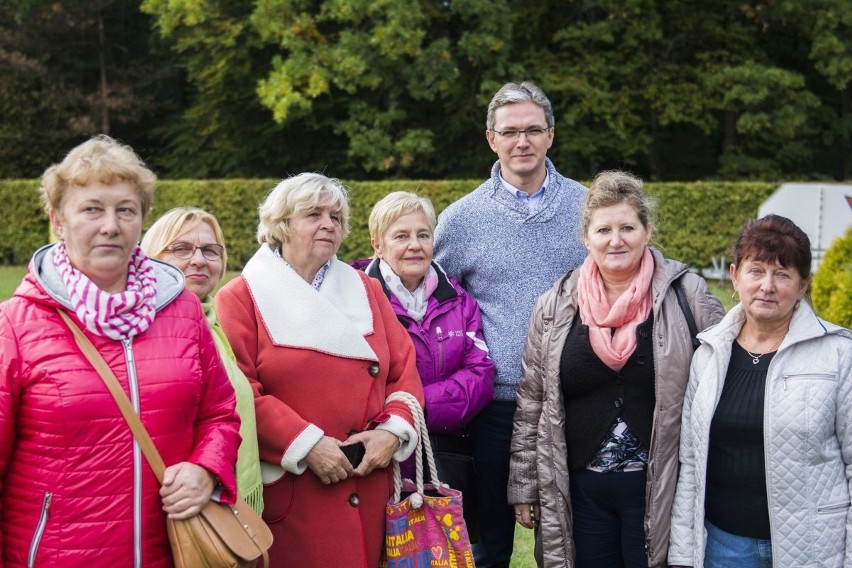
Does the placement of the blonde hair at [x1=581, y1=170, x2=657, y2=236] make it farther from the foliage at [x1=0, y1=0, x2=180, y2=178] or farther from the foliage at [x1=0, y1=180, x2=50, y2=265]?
the foliage at [x1=0, y1=0, x2=180, y2=178]

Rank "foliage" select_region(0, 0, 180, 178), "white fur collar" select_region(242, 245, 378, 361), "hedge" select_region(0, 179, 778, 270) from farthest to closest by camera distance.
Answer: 1. "foliage" select_region(0, 0, 180, 178)
2. "hedge" select_region(0, 179, 778, 270)
3. "white fur collar" select_region(242, 245, 378, 361)

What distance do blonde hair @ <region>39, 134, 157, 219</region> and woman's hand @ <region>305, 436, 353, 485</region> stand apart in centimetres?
108

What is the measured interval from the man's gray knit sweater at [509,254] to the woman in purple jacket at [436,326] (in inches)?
4.2

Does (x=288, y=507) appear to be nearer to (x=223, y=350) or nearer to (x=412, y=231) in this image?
(x=223, y=350)

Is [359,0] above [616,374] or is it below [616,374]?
above

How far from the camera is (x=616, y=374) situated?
327 cm

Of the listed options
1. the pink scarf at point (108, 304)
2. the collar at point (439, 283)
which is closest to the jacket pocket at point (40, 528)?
the pink scarf at point (108, 304)

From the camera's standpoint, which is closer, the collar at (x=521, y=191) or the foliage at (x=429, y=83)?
the collar at (x=521, y=191)

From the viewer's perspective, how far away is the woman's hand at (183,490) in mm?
2430

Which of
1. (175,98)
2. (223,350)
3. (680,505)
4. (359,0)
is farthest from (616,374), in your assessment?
(175,98)

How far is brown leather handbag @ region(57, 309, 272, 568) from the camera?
234cm

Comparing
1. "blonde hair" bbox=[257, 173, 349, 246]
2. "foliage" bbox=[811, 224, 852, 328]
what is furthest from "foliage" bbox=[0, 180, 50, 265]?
"blonde hair" bbox=[257, 173, 349, 246]

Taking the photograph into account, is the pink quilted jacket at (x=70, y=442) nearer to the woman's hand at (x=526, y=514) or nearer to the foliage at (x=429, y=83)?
the woman's hand at (x=526, y=514)

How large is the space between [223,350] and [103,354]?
0.53 m
